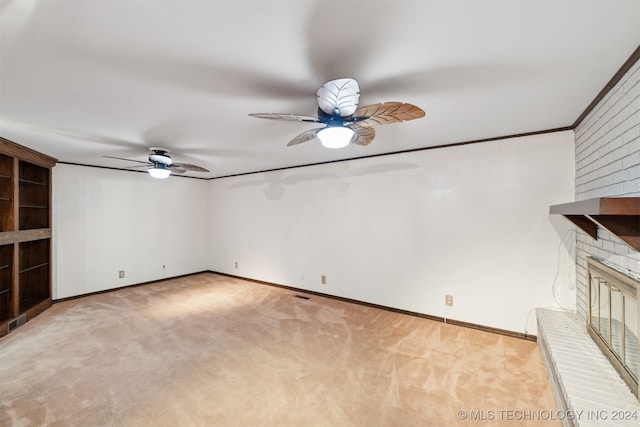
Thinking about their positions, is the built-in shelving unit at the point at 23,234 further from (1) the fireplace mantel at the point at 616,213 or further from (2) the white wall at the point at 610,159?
(2) the white wall at the point at 610,159

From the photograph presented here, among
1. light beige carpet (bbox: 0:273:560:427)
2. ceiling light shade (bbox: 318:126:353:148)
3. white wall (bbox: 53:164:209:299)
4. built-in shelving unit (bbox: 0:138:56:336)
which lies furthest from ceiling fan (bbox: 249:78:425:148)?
white wall (bbox: 53:164:209:299)

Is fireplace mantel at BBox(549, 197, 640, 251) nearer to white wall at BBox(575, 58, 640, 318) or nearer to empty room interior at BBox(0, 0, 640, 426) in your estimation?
empty room interior at BBox(0, 0, 640, 426)

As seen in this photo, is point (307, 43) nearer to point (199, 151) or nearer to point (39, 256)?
point (199, 151)

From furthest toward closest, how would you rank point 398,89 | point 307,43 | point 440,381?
point 440,381 → point 398,89 → point 307,43

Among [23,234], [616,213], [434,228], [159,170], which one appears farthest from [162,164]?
[616,213]

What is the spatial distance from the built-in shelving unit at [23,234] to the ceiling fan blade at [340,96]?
12.9 ft

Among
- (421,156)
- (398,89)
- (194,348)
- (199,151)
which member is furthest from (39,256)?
(421,156)

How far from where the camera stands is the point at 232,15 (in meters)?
1.24

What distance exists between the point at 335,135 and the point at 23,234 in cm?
453

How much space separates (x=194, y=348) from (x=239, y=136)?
2.35 metres

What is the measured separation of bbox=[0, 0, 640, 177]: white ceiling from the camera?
4.00 ft

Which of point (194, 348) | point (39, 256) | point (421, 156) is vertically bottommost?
point (194, 348)

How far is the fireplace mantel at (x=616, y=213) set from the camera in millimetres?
1347

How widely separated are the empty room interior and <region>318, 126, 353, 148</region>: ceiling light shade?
4 cm
